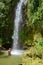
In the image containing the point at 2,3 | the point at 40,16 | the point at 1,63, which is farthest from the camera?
the point at 2,3

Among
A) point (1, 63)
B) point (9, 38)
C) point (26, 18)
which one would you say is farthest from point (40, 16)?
point (1, 63)

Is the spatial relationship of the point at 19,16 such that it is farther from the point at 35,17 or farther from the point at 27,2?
the point at 35,17

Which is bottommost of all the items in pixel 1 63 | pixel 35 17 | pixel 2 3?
pixel 1 63

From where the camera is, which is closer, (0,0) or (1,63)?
(1,63)

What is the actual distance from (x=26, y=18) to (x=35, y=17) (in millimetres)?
3115

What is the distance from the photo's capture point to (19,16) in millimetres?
26203

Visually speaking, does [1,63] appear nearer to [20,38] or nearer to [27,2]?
[20,38]

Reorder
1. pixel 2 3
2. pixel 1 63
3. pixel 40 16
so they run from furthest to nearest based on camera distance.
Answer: pixel 2 3
pixel 40 16
pixel 1 63

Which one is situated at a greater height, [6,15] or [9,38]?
[6,15]

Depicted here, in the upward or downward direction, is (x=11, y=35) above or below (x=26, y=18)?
below

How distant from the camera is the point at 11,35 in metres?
25.8

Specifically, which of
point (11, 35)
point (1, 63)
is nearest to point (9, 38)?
point (11, 35)

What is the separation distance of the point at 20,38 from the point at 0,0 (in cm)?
483

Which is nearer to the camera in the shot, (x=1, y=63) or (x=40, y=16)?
(x=1, y=63)
